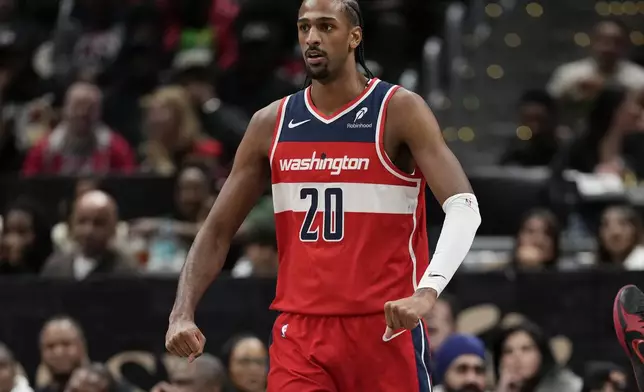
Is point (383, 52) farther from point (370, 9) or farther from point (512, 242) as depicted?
point (512, 242)

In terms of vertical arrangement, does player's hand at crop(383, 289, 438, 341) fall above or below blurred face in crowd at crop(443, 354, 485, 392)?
above

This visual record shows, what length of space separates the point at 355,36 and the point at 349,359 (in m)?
1.23

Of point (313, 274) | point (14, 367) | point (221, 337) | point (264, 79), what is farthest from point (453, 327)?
point (264, 79)

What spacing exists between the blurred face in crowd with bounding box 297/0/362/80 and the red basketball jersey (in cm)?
20

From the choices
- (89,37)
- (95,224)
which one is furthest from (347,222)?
(89,37)

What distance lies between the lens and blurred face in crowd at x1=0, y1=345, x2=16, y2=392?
28.8 feet

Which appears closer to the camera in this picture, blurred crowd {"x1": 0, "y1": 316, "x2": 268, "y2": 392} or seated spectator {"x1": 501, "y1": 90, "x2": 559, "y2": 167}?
blurred crowd {"x1": 0, "y1": 316, "x2": 268, "y2": 392}

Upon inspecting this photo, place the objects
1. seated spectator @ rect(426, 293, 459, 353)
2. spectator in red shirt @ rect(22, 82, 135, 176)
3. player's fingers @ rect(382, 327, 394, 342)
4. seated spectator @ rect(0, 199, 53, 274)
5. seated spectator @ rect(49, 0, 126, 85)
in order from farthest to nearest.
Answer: seated spectator @ rect(49, 0, 126, 85)
spectator in red shirt @ rect(22, 82, 135, 176)
seated spectator @ rect(0, 199, 53, 274)
seated spectator @ rect(426, 293, 459, 353)
player's fingers @ rect(382, 327, 394, 342)

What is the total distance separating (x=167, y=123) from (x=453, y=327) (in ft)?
11.9

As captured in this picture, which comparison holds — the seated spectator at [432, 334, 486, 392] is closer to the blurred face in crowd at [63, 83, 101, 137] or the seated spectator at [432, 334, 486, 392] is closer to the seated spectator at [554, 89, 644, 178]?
the seated spectator at [554, 89, 644, 178]

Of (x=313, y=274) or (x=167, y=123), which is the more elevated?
(x=167, y=123)

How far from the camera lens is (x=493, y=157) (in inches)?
503

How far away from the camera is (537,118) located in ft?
39.0

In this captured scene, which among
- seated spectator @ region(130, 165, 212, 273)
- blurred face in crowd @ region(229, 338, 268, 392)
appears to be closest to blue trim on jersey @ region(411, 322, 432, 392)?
blurred face in crowd @ region(229, 338, 268, 392)
